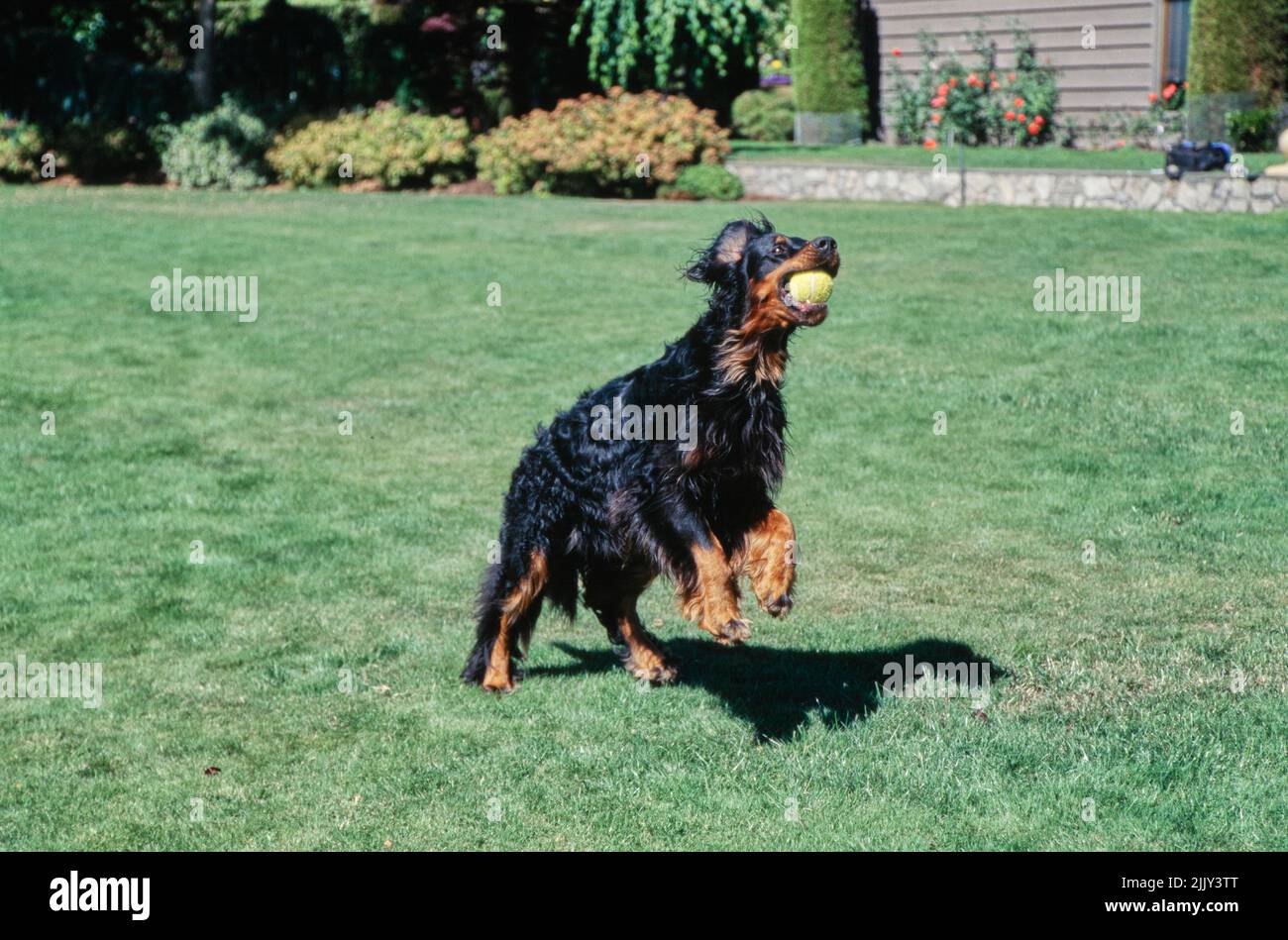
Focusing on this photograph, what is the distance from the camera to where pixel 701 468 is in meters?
5.82

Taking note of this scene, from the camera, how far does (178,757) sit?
6.12 m

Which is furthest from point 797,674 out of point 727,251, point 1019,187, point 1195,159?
point 1019,187

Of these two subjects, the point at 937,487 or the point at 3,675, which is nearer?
the point at 3,675

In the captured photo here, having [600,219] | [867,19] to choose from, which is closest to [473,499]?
[600,219]

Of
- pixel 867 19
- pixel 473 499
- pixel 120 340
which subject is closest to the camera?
pixel 473 499

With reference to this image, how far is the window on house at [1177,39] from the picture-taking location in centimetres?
2423

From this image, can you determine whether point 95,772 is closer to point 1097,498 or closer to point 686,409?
point 686,409

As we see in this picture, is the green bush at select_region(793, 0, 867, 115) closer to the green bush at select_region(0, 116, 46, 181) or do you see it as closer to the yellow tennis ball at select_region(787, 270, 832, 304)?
the green bush at select_region(0, 116, 46, 181)

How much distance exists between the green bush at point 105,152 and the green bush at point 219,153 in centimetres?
124

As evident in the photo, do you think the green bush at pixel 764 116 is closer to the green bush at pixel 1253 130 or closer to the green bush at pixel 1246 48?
→ the green bush at pixel 1246 48

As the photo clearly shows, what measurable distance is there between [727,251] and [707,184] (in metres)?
17.6

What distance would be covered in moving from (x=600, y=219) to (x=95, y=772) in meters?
15.8

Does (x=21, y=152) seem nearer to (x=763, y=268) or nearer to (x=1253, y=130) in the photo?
(x=1253, y=130)

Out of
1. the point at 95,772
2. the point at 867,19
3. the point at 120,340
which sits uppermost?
the point at 867,19
